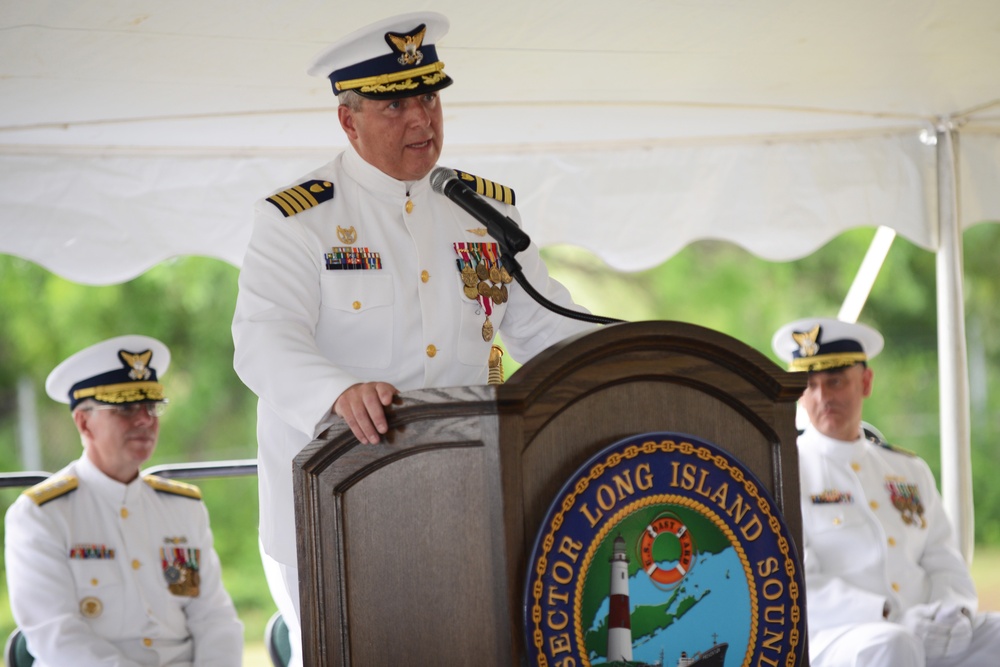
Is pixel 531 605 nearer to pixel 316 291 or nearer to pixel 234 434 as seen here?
pixel 316 291

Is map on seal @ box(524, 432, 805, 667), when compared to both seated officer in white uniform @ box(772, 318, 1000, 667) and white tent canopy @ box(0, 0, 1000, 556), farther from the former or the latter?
seated officer in white uniform @ box(772, 318, 1000, 667)

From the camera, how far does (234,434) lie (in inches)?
466

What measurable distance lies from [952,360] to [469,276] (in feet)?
9.22

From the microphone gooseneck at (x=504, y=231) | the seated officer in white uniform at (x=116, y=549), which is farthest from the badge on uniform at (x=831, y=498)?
the microphone gooseneck at (x=504, y=231)

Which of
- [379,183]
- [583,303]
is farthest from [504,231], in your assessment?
[583,303]

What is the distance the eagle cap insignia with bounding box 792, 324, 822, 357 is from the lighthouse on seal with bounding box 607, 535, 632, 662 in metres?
3.25

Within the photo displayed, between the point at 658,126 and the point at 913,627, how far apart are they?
6.14 feet

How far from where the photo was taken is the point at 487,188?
2.02 meters

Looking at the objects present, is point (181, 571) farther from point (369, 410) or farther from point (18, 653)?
point (369, 410)

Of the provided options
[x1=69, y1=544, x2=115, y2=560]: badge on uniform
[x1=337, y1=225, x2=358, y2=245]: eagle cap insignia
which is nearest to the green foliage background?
[x1=69, y1=544, x2=115, y2=560]: badge on uniform

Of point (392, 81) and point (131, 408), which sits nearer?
point (392, 81)

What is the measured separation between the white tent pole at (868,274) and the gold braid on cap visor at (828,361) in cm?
14

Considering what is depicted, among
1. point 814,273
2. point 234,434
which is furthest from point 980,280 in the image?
point 234,434

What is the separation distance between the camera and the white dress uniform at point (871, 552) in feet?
12.3
